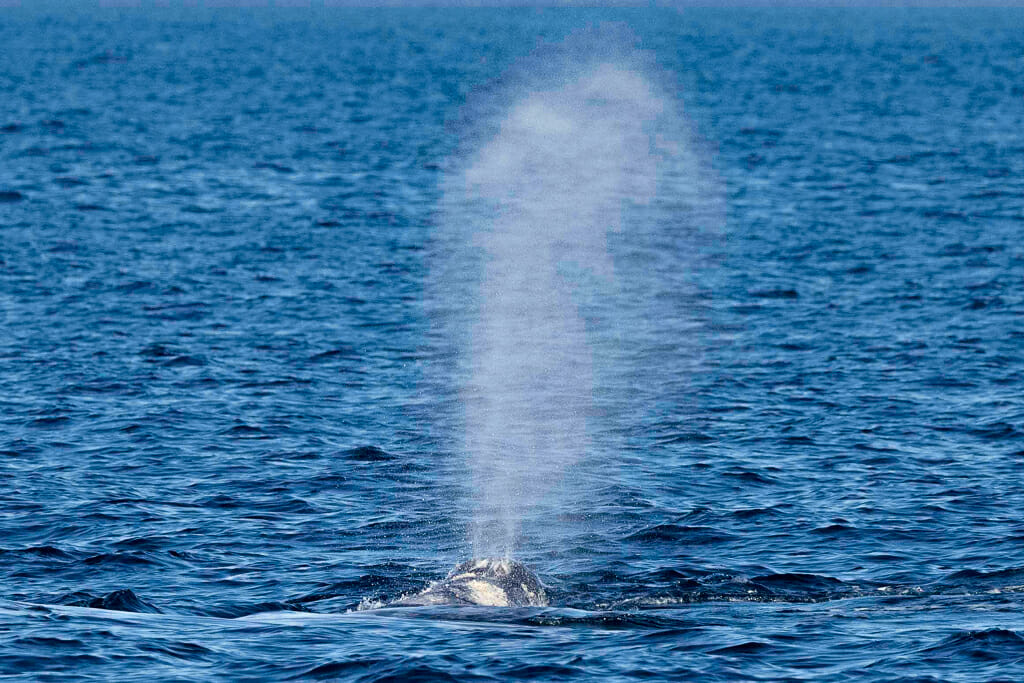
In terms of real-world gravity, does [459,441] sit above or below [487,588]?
above

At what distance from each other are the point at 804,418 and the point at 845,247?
2786 centimetres

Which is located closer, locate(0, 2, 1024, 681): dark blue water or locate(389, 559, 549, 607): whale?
locate(0, 2, 1024, 681): dark blue water

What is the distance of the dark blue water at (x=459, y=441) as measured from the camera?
1182 inches

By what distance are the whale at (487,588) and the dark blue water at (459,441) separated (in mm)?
584

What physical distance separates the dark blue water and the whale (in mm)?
584

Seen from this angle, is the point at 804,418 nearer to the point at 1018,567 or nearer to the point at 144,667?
the point at 1018,567

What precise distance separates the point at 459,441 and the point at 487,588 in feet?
42.4

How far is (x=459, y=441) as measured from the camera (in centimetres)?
4519

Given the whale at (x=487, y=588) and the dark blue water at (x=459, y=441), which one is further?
the whale at (x=487, y=588)

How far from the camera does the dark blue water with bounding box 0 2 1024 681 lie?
30031mm

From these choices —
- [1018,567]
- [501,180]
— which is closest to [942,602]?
[1018,567]

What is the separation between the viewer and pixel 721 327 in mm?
58156

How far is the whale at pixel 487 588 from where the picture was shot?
106ft

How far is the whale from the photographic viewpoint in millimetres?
32188
